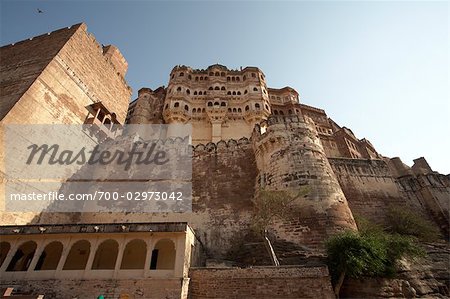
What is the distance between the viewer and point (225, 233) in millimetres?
16578

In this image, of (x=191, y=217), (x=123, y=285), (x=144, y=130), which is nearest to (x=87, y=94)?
(x=144, y=130)

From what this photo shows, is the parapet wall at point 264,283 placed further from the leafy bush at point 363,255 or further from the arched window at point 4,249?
the arched window at point 4,249

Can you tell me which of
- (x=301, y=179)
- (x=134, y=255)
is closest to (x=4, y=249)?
(x=134, y=255)

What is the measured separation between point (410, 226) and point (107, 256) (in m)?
18.3

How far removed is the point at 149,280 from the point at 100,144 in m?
A: 16.7

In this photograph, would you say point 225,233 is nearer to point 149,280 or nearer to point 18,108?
point 149,280

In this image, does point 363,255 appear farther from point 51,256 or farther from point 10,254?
point 10,254

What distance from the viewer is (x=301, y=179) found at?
1555cm

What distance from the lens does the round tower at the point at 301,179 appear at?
13578 millimetres

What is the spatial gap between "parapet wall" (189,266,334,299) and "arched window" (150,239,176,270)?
208cm

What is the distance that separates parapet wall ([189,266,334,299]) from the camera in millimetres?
10062

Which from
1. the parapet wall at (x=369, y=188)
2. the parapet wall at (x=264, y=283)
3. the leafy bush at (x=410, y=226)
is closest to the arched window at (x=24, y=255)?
the parapet wall at (x=264, y=283)

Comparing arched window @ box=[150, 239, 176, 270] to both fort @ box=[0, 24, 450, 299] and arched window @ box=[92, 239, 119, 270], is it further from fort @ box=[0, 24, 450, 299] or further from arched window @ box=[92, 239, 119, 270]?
arched window @ box=[92, 239, 119, 270]

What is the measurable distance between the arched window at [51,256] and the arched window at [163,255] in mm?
4772
